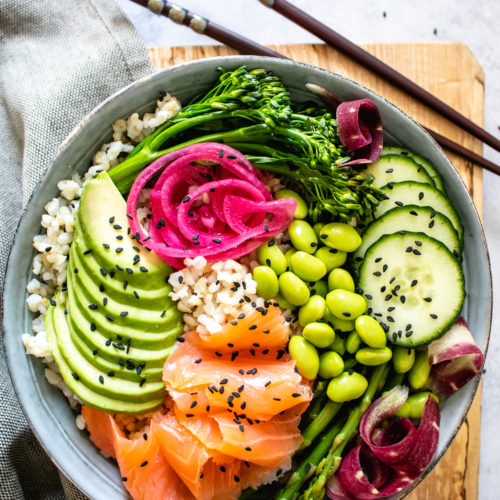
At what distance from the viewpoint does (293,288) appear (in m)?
2.59

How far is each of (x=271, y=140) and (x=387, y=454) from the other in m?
1.60

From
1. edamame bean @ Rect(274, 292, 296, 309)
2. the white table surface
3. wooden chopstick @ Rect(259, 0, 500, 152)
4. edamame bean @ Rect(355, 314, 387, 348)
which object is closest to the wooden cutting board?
wooden chopstick @ Rect(259, 0, 500, 152)

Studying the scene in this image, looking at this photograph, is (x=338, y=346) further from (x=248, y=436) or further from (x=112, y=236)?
(x=112, y=236)

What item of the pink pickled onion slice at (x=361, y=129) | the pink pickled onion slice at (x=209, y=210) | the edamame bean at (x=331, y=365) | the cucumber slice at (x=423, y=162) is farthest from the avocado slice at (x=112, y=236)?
the cucumber slice at (x=423, y=162)

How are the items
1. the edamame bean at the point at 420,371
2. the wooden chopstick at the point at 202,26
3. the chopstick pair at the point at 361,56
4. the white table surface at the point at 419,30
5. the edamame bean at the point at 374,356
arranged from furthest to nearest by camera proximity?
the white table surface at the point at 419,30, the chopstick pair at the point at 361,56, the wooden chopstick at the point at 202,26, the edamame bean at the point at 420,371, the edamame bean at the point at 374,356

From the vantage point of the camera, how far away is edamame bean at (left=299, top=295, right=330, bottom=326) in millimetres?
2614

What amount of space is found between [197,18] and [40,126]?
1.05 meters

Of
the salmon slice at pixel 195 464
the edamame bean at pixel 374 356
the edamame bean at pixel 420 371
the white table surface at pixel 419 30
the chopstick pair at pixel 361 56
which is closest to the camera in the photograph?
the salmon slice at pixel 195 464

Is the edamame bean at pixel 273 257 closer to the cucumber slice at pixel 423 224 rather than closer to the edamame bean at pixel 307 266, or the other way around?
the edamame bean at pixel 307 266

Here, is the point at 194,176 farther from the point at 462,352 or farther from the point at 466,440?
the point at 466,440

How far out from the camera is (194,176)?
274 centimetres

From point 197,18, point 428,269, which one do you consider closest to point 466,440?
point 428,269

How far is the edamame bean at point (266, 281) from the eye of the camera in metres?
2.58

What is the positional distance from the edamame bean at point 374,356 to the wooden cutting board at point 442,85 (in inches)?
36.1
